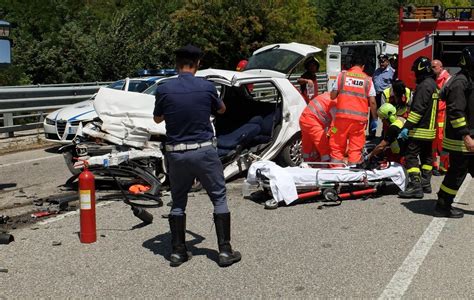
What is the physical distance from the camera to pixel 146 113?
784 centimetres

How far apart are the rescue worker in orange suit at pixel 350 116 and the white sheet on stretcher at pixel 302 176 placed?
535 mm

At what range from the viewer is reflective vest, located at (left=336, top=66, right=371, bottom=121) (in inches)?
304

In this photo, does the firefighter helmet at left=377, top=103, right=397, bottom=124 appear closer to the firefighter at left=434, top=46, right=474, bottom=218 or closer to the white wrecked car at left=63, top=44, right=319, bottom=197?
the white wrecked car at left=63, top=44, right=319, bottom=197

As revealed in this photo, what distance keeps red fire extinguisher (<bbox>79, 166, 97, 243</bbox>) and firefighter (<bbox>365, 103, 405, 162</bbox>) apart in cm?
392

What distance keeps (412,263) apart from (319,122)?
3.46m

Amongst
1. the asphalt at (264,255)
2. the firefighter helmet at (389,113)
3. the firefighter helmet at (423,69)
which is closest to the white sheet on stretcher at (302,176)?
the asphalt at (264,255)

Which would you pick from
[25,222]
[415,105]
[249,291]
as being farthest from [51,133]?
[249,291]

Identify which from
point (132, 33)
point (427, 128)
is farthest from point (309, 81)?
point (132, 33)

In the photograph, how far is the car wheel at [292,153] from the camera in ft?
28.2

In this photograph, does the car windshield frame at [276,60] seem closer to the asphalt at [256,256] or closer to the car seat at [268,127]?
the car seat at [268,127]

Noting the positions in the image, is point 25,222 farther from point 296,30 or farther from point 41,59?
point 296,30

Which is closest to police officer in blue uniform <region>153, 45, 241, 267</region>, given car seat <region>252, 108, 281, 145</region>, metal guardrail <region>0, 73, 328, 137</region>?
car seat <region>252, 108, 281, 145</region>

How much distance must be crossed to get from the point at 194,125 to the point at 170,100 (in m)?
0.29

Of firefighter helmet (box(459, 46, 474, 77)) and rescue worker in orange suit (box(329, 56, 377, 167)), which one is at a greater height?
firefighter helmet (box(459, 46, 474, 77))
